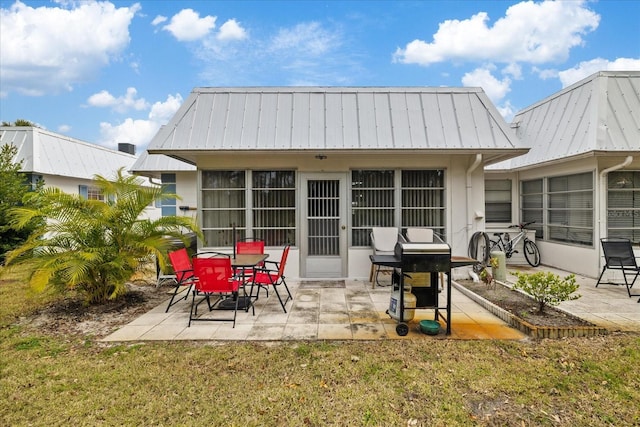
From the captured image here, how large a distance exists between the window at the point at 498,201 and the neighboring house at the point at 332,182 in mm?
3112

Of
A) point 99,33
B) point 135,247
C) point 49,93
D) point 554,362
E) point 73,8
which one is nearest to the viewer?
point 554,362

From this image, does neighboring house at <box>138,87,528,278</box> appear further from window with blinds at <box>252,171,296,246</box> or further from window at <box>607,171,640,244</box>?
window at <box>607,171,640,244</box>

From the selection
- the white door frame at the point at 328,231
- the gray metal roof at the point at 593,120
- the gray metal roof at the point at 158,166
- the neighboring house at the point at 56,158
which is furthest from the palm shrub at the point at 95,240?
the gray metal roof at the point at 593,120

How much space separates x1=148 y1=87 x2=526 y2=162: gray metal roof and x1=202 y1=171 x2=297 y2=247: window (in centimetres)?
81

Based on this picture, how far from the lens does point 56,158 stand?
11.2m

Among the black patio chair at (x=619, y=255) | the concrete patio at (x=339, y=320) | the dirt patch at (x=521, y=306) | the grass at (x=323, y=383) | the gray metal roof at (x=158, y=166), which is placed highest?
the gray metal roof at (x=158, y=166)

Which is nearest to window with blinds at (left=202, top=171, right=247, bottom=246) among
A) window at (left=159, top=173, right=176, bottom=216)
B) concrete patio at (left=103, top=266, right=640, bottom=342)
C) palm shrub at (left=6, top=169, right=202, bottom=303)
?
palm shrub at (left=6, top=169, right=202, bottom=303)

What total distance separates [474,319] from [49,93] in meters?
18.9

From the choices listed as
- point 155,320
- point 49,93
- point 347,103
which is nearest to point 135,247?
point 155,320

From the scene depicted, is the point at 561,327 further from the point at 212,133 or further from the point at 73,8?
the point at 73,8

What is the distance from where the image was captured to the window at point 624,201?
6.81 meters

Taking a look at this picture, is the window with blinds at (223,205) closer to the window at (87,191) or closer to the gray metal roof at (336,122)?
the gray metal roof at (336,122)

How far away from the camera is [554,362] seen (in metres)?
3.30

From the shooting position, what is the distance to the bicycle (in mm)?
8383
